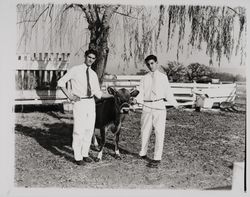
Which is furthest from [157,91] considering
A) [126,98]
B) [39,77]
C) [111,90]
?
[39,77]

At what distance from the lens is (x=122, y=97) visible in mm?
3609

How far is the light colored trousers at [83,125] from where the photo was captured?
3537 mm

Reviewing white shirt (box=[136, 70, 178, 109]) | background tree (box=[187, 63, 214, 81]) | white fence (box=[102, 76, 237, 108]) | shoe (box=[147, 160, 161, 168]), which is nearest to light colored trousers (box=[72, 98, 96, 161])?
white fence (box=[102, 76, 237, 108])

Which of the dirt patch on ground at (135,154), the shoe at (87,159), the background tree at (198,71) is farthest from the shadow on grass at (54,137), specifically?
the background tree at (198,71)

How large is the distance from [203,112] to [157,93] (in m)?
0.62

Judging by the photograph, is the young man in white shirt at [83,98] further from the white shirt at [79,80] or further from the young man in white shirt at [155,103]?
the young man in white shirt at [155,103]

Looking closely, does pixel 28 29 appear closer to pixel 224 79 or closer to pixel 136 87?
pixel 136 87

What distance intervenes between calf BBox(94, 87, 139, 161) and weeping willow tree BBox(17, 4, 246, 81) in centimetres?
28

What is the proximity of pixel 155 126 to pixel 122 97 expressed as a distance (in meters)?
0.42

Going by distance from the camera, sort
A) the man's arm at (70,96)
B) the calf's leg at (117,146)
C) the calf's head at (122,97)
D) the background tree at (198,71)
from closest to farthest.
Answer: the man's arm at (70,96), the calf's head at (122,97), the calf's leg at (117,146), the background tree at (198,71)

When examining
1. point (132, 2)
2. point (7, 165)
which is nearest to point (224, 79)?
point (132, 2)

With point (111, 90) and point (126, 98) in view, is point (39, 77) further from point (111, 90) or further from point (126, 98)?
point (126, 98)

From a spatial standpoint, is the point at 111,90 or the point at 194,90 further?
the point at 194,90

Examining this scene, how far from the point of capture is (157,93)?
3621 mm
